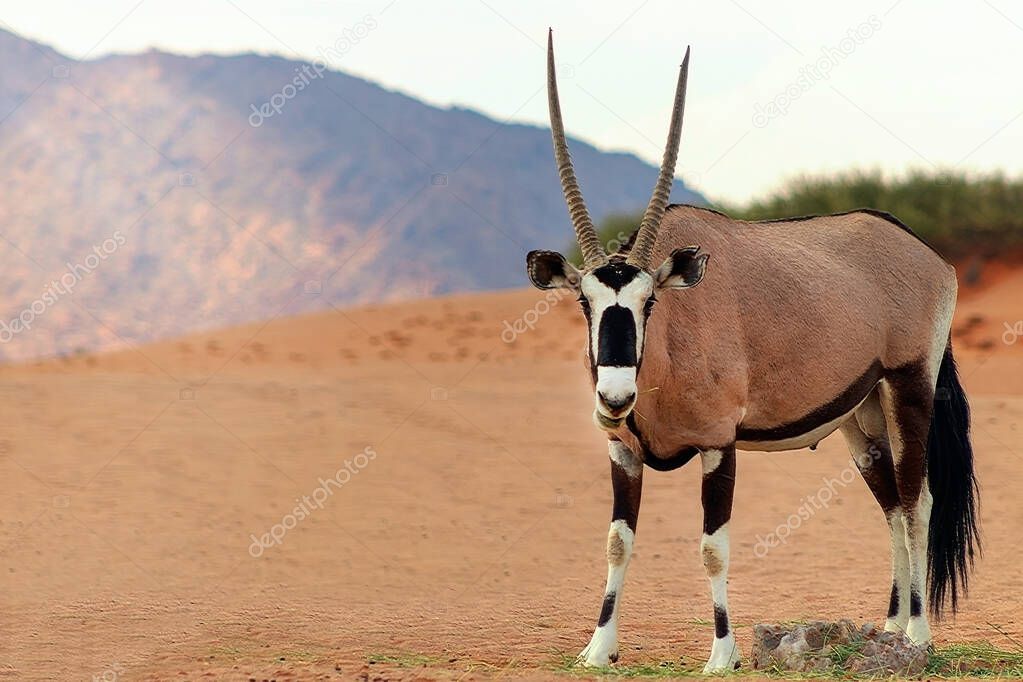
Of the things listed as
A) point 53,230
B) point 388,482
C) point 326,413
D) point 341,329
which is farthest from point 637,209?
point 53,230

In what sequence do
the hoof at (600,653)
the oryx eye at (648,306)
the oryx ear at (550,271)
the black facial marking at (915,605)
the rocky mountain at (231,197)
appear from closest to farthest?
1. the oryx eye at (648,306)
2. the oryx ear at (550,271)
3. the hoof at (600,653)
4. the black facial marking at (915,605)
5. the rocky mountain at (231,197)

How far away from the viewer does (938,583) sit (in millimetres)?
7500

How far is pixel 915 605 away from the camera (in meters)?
7.16

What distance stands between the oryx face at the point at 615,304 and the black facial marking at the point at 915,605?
2.59 metres

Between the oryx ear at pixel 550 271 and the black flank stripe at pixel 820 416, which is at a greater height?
the oryx ear at pixel 550 271

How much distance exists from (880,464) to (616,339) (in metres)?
2.89

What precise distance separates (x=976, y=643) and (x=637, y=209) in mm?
24764

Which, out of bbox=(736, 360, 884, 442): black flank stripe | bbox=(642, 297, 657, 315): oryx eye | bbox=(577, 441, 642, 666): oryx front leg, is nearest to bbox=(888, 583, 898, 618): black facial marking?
bbox=(736, 360, 884, 442): black flank stripe

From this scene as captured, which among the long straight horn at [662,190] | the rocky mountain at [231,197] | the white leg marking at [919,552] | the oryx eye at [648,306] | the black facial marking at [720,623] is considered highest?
the rocky mountain at [231,197]

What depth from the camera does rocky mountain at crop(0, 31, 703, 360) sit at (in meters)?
58.4

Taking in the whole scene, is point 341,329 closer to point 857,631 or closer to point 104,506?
point 104,506

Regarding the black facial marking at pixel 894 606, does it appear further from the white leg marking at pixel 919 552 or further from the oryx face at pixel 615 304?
the oryx face at pixel 615 304

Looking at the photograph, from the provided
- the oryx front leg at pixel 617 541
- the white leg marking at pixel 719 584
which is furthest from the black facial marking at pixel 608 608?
the white leg marking at pixel 719 584

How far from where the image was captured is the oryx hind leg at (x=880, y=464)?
736cm
